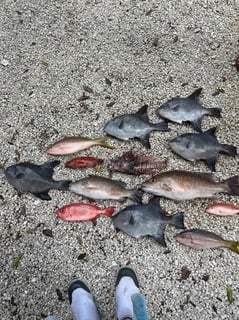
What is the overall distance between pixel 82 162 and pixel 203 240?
1.11 metres

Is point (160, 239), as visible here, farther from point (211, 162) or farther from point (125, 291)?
point (211, 162)

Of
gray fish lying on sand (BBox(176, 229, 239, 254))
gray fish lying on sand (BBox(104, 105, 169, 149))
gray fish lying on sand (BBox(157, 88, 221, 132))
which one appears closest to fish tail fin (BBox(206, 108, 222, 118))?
gray fish lying on sand (BBox(157, 88, 221, 132))

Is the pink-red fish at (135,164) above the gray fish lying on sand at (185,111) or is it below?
below

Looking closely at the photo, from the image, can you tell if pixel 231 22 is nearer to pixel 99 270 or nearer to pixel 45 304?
pixel 99 270

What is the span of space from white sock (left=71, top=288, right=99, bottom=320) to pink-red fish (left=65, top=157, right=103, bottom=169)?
1014 millimetres

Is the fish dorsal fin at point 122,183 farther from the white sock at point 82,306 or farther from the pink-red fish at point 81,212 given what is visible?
the white sock at point 82,306

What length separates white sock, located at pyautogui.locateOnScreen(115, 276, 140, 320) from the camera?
3.13 m

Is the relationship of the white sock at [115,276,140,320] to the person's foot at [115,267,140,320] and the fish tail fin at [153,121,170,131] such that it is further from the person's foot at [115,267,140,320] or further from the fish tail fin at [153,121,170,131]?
the fish tail fin at [153,121,170,131]

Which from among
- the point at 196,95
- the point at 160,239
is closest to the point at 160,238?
the point at 160,239

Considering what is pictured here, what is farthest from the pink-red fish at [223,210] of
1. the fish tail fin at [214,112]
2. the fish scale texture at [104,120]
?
the fish tail fin at [214,112]

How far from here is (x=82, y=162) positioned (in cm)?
386

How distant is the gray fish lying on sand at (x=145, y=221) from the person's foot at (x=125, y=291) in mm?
278

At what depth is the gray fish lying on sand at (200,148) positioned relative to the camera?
384 centimetres

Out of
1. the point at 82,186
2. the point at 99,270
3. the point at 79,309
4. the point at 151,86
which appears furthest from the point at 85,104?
the point at 79,309
